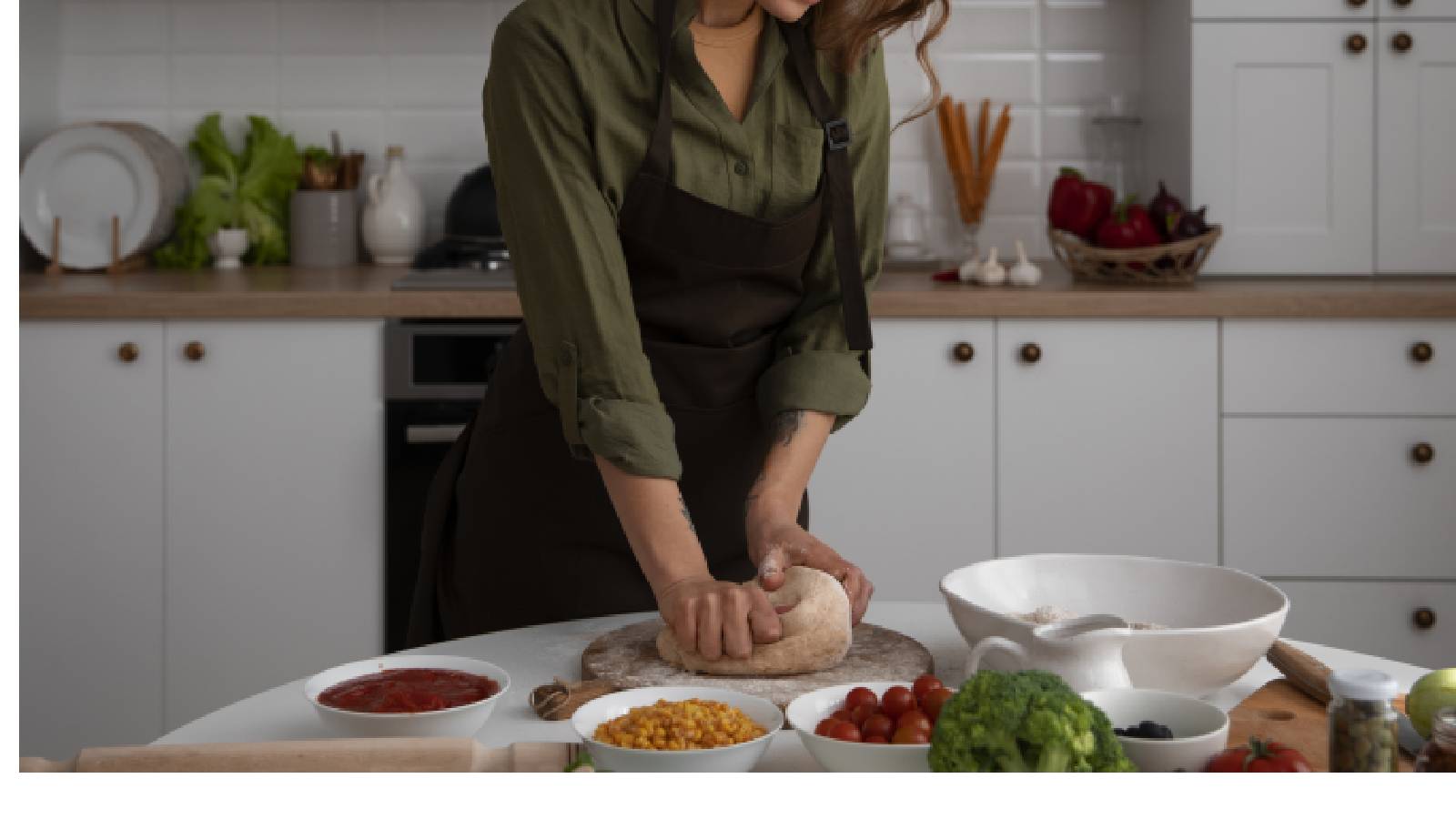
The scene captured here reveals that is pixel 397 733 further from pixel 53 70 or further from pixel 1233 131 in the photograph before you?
pixel 53 70

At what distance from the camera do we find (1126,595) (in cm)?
135

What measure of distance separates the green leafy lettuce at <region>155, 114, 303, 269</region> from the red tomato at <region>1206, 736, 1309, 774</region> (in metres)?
2.83

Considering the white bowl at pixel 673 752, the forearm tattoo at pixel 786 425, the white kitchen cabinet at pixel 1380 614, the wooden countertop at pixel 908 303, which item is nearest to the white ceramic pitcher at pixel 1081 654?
the white bowl at pixel 673 752

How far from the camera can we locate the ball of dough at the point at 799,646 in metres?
1.23

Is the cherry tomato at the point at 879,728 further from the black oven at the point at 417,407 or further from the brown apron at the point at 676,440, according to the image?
the black oven at the point at 417,407

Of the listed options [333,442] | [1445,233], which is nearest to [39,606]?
[333,442]

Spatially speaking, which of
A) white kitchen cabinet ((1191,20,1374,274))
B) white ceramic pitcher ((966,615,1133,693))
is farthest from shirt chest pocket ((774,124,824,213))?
white kitchen cabinet ((1191,20,1374,274))

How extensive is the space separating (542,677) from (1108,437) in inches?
70.0

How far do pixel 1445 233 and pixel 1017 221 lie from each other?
865 millimetres

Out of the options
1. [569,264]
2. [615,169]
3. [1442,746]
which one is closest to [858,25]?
[615,169]

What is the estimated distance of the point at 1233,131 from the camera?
3.11 m

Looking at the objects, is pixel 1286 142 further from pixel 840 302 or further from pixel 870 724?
pixel 870 724

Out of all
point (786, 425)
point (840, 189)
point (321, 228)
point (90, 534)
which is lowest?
point (90, 534)

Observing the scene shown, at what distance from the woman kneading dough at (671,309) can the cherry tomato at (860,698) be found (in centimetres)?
19
